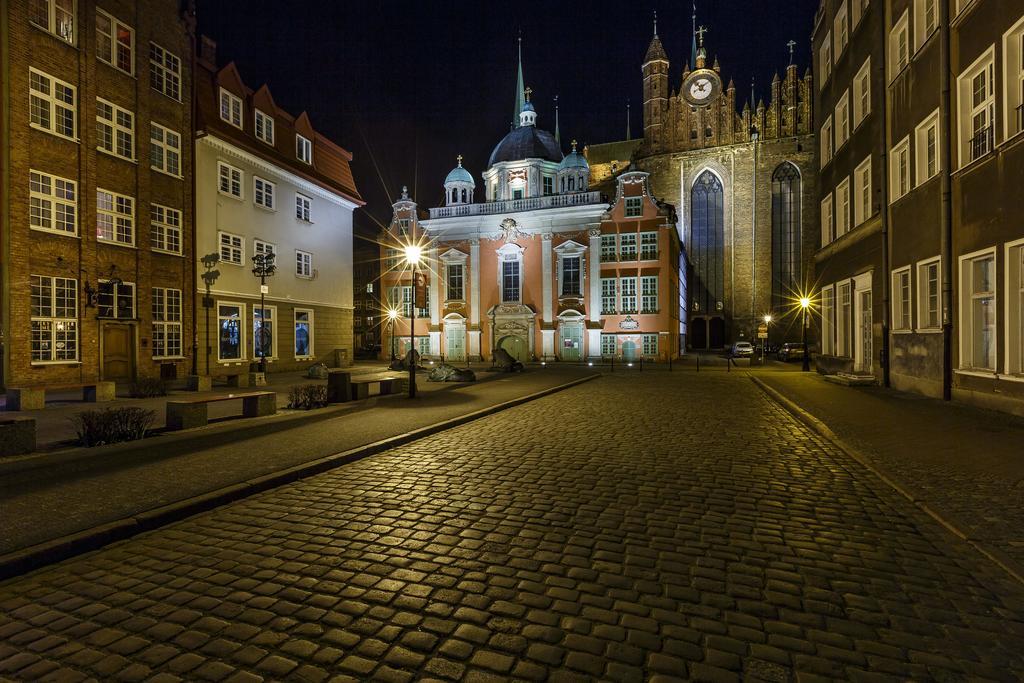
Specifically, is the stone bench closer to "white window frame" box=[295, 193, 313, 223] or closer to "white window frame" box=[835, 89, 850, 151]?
"white window frame" box=[295, 193, 313, 223]

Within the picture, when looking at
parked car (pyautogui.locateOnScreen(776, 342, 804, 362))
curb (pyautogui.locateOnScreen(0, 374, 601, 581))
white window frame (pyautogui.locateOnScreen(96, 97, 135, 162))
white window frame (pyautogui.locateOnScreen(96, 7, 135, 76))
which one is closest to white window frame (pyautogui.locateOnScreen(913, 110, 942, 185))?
curb (pyautogui.locateOnScreen(0, 374, 601, 581))

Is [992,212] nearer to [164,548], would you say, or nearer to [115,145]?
[164,548]

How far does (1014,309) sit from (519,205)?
116ft

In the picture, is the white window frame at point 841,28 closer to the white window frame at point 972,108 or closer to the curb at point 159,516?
the white window frame at point 972,108

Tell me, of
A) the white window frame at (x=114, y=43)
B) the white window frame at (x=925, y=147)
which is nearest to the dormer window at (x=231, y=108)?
the white window frame at (x=114, y=43)

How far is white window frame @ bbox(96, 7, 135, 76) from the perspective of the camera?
755 inches

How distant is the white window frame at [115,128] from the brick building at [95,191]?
0.05m

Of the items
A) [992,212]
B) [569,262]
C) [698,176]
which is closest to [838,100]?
[992,212]

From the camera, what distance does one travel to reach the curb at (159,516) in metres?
4.45

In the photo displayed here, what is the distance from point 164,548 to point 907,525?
7277 mm

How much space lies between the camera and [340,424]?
11188 mm

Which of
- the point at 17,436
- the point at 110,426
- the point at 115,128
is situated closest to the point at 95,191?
the point at 115,128

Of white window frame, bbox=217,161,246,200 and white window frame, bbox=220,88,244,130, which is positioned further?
white window frame, bbox=220,88,244,130

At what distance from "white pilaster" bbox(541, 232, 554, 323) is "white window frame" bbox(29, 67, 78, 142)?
29.5m
